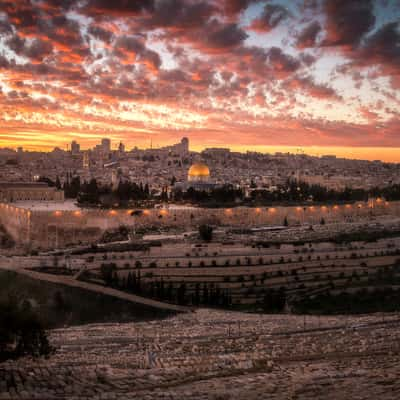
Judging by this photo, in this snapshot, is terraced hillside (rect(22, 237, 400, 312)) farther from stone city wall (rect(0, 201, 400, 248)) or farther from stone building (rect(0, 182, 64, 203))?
stone building (rect(0, 182, 64, 203))

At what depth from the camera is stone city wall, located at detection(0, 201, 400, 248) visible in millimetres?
23539

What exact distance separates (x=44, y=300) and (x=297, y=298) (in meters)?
6.77

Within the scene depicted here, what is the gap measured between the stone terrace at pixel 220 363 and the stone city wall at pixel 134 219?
13.8 meters

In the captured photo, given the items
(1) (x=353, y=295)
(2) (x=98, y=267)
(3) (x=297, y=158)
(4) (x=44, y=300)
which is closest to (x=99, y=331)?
(4) (x=44, y=300)

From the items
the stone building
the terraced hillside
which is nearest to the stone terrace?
the terraced hillside

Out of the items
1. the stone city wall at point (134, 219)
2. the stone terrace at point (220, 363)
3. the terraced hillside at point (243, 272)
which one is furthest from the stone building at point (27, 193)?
the stone terrace at point (220, 363)

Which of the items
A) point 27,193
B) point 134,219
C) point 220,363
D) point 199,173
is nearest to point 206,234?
point 134,219

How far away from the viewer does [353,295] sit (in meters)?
14.9

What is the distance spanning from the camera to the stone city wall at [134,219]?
927 inches

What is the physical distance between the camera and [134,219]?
26.3 meters

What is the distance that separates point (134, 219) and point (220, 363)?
19.4 metres

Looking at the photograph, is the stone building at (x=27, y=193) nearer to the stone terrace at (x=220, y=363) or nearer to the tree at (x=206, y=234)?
the tree at (x=206, y=234)

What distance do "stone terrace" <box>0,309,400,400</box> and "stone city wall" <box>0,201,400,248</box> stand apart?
1377cm

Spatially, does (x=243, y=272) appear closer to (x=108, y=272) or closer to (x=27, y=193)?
(x=108, y=272)
